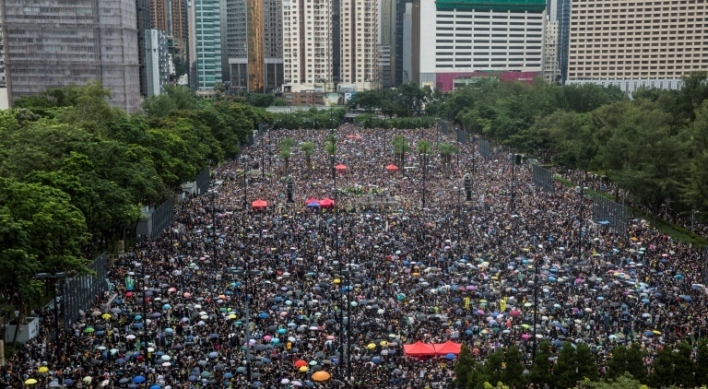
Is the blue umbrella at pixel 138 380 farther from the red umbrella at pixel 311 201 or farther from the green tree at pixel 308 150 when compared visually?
the green tree at pixel 308 150

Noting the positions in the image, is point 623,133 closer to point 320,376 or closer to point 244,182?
point 244,182

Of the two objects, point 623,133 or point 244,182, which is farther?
point 244,182

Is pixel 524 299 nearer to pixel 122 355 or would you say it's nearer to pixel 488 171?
pixel 122 355

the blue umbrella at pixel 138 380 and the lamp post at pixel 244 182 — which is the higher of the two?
the lamp post at pixel 244 182

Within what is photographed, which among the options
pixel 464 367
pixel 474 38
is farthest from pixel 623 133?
pixel 474 38

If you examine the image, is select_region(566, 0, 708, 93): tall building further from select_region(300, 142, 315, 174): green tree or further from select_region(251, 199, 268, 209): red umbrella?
select_region(251, 199, 268, 209): red umbrella

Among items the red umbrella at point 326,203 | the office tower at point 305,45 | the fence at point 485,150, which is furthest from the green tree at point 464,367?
the office tower at point 305,45

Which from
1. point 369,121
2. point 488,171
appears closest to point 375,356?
point 488,171
